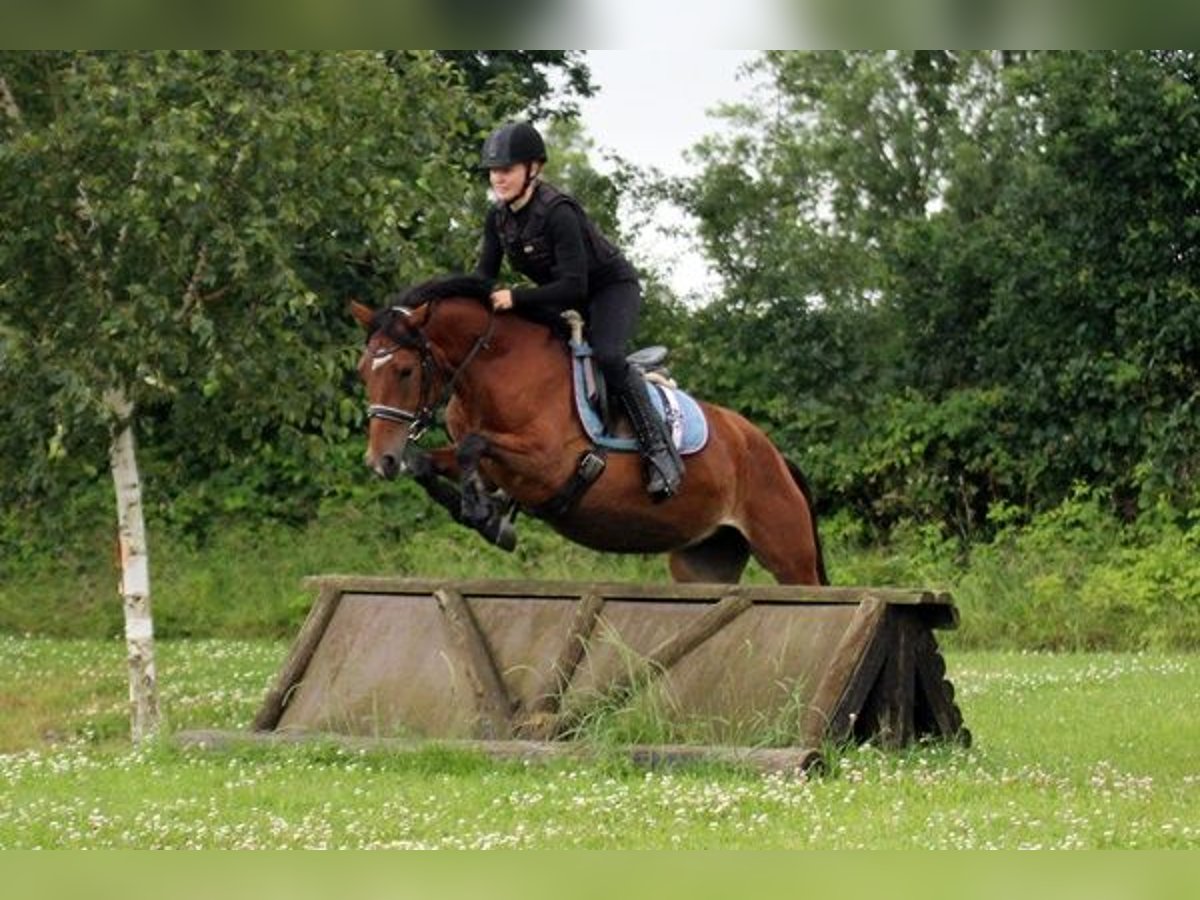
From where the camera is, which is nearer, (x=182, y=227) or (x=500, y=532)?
(x=500, y=532)

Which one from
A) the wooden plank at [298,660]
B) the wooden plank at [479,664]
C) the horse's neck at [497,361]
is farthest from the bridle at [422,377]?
the wooden plank at [298,660]

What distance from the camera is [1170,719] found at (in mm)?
13328

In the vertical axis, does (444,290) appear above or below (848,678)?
above

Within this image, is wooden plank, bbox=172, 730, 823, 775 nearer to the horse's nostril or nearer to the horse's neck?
the horse's nostril

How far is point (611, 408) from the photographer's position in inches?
433

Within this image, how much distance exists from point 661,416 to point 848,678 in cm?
184

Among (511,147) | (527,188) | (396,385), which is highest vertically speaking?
(511,147)

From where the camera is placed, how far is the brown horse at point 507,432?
10094mm

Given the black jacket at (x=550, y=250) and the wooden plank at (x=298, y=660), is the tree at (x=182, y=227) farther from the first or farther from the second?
the black jacket at (x=550, y=250)

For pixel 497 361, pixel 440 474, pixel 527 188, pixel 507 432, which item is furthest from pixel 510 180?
pixel 440 474

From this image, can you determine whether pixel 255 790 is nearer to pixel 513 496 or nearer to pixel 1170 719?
pixel 513 496

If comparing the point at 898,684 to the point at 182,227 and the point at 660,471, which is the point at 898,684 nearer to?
the point at 660,471

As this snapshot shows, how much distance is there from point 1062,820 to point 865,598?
2571 millimetres

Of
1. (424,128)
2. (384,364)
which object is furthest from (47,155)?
(384,364)
